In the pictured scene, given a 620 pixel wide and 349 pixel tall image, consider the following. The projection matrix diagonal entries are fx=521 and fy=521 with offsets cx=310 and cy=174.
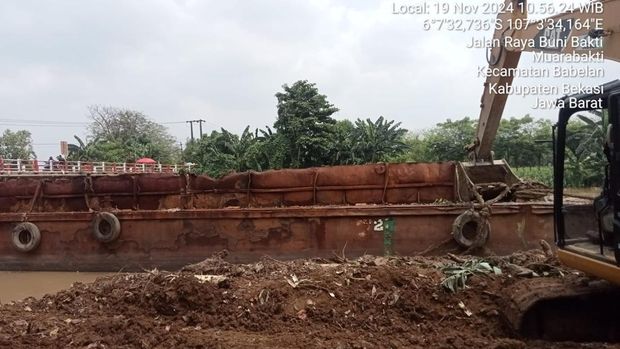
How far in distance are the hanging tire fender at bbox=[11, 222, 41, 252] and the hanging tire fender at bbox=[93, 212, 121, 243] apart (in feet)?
4.55

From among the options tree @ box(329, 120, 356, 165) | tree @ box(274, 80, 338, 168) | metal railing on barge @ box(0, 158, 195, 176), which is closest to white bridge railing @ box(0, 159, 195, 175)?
metal railing on barge @ box(0, 158, 195, 176)

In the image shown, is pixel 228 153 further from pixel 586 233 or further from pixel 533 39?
pixel 586 233

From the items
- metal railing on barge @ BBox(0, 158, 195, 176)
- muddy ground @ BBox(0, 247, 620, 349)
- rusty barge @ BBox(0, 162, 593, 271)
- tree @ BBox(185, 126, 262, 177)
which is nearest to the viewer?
muddy ground @ BBox(0, 247, 620, 349)

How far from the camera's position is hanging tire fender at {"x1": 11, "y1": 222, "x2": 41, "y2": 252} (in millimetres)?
10773

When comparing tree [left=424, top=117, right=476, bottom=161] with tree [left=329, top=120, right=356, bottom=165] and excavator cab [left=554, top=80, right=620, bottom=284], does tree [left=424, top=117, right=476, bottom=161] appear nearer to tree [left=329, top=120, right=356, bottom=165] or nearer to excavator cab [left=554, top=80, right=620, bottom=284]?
tree [left=329, top=120, right=356, bottom=165]

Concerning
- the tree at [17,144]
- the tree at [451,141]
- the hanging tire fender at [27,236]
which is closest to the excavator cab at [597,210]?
the hanging tire fender at [27,236]

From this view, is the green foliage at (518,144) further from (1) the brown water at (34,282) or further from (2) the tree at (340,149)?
(1) the brown water at (34,282)

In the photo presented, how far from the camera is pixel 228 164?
74.8ft

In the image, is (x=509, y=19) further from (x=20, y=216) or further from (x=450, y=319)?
(x=20, y=216)

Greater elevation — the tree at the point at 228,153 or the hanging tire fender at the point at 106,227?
the tree at the point at 228,153

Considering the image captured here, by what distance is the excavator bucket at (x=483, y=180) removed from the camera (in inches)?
372

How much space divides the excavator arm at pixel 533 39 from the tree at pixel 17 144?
2019 inches

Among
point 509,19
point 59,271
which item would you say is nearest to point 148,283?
point 59,271

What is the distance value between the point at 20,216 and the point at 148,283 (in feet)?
21.7
